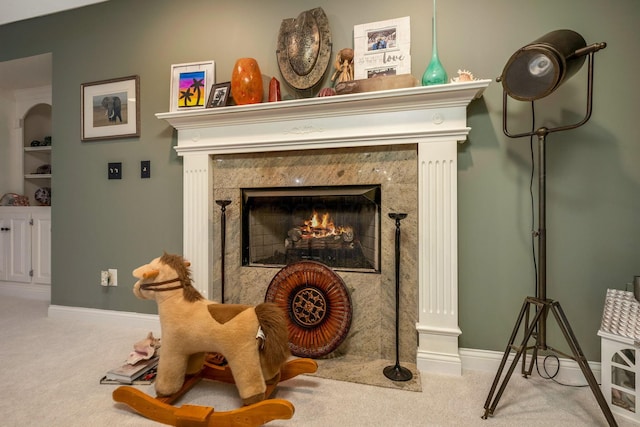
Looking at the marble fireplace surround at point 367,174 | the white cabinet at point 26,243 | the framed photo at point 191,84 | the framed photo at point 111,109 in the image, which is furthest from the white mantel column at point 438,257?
the white cabinet at point 26,243

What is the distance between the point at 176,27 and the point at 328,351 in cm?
247

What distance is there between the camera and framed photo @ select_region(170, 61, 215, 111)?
2152 mm

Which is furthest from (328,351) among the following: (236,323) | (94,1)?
(94,1)

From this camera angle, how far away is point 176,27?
7.43ft

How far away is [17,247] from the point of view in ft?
10.6

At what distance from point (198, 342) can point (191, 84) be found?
1736 millimetres

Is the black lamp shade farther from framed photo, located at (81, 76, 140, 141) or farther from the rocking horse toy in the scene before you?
framed photo, located at (81, 76, 140, 141)

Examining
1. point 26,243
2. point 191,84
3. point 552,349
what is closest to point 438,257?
point 552,349

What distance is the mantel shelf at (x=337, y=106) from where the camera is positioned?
1626 millimetres

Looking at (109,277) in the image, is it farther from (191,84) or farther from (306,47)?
(306,47)

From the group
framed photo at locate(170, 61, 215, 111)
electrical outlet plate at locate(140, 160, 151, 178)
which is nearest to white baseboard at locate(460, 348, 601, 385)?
framed photo at locate(170, 61, 215, 111)

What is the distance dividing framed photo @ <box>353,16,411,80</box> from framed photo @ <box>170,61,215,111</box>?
3.38ft

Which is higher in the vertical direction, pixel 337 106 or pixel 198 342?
pixel 337 106

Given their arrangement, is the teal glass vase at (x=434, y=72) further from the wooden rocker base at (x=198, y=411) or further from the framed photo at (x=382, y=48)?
the wooden rocker base at (x=198, y=411)
